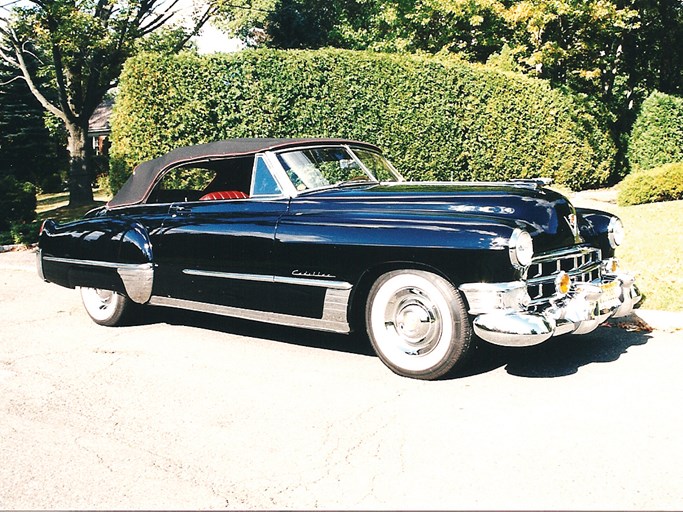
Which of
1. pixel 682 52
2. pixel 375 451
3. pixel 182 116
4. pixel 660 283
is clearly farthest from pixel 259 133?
pixel 682 52

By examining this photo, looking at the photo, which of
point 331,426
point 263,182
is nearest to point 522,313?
point 331,426

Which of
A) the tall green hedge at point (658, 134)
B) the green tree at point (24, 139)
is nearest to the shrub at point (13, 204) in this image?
the green tree at point (24, 139)

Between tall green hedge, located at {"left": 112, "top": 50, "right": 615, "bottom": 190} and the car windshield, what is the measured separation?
7.95 m

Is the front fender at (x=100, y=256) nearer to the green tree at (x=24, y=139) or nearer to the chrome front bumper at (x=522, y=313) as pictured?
the chrome front bumper at (x=522, y=313)

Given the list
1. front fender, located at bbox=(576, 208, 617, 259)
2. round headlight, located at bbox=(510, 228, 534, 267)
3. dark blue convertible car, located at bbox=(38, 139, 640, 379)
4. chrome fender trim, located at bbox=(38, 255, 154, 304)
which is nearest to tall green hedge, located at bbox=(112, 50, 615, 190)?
dark blue convertible car, located at bbox=(38, 139, 640, 379)

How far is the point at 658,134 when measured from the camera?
20.2m

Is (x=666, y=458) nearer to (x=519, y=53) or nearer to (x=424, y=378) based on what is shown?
(x=424, y=378)

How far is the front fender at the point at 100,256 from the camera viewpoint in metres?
5.67

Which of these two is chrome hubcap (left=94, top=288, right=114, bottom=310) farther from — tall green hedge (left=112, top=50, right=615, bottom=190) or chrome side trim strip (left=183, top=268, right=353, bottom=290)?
tall green hedge (left=112, top=50, right=615, bottom=190)

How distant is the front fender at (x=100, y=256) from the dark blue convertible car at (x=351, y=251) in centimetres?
1

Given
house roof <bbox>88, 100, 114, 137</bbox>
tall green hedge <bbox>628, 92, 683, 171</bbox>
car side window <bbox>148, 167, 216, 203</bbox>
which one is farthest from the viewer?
house roof <bbox>88, 100, 114, 137</bbox>

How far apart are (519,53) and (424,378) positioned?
19.1 m

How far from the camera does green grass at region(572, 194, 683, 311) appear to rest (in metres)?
6.35

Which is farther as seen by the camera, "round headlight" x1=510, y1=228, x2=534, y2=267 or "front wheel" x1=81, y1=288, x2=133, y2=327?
"front wheel" x1=81, y1=288, x2=133, y2=327
